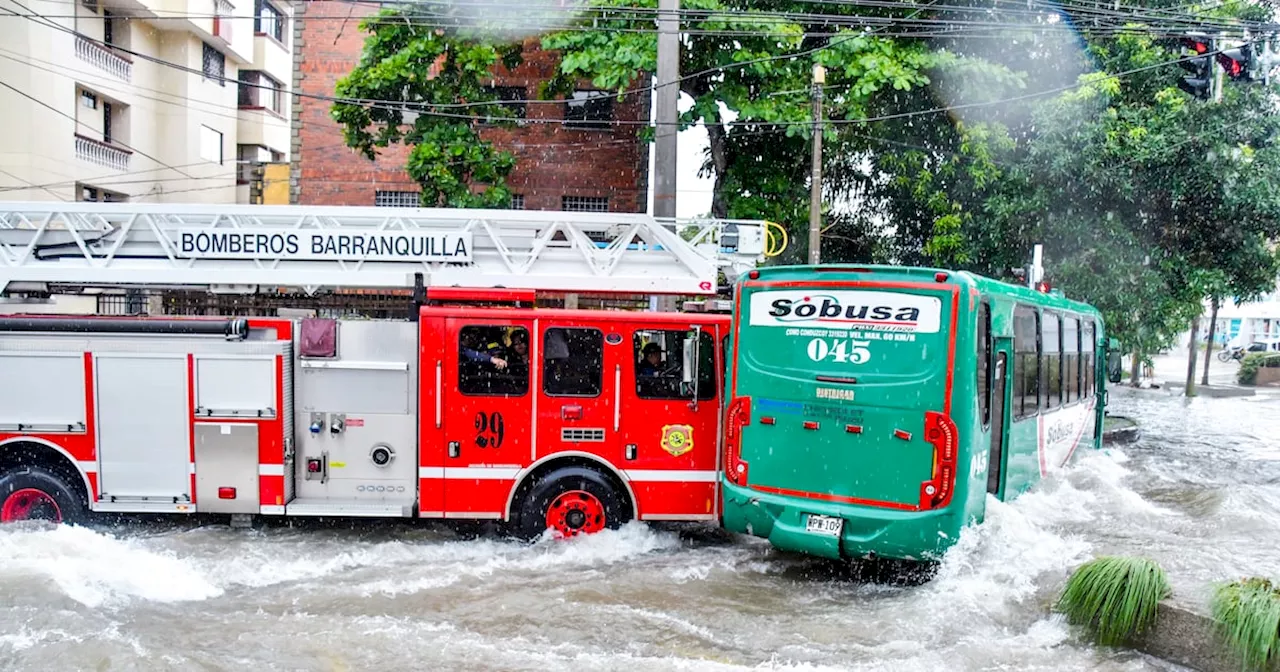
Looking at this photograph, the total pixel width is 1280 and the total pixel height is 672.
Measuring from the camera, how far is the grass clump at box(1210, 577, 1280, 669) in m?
6.05

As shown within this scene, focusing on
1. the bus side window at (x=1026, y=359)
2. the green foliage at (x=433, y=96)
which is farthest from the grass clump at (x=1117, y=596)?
the green foliage at (x=433, y=96)

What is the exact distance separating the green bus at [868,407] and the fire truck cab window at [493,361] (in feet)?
6.60

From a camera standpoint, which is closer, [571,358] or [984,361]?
[984,361]

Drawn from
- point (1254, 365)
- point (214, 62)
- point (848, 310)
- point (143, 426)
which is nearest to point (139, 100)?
point (214, 62)

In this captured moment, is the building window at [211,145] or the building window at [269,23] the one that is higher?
the building window at [269,23]

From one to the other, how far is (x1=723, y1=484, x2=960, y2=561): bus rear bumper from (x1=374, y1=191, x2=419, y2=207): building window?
17359 mm

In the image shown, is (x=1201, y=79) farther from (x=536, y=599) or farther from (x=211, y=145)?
(x=211, y=145)

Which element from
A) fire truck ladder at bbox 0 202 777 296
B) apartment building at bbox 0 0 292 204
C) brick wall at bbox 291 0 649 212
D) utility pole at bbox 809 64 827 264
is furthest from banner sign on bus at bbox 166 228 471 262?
brick wall at bbox 291 0 649 212

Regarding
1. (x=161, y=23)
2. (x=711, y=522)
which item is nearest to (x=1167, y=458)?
(x=711, y=522)

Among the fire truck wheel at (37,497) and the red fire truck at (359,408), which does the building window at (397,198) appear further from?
the fire truck wheel at (37,497)

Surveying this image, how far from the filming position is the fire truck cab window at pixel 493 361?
9.51 m

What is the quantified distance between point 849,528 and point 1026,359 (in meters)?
3.07

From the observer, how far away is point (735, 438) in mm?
9023

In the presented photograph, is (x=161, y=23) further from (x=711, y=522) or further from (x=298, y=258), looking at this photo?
(x=711, y=522)
